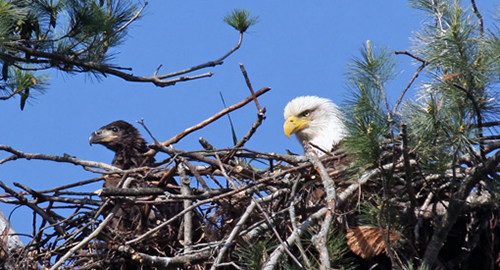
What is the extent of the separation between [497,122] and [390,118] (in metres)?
0.54

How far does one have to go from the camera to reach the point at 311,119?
841 cm

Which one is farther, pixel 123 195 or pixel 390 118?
pixel 123 195

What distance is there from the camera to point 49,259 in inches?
249

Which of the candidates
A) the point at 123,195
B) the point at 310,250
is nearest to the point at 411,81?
the point at 310,250

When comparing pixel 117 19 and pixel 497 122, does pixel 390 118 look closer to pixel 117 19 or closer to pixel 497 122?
pixel 497 122

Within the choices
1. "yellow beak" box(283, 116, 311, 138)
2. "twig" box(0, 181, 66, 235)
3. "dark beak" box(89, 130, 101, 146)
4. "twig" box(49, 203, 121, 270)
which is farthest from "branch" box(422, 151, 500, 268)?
"dark beak" box(89, 130, 101, 146)

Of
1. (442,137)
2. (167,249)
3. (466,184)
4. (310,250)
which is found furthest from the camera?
(167,249)

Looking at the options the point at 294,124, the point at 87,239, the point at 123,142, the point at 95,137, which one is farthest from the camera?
the point at 294,124

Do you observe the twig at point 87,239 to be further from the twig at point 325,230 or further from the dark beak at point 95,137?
the dark beak at point 95,137

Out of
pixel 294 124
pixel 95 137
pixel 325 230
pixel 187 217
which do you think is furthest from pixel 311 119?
pixel 325 230

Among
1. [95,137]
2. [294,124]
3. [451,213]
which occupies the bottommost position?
[451,213]

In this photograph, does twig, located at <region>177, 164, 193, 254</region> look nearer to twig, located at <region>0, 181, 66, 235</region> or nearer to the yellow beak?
twig, located at <region>0, 181, 66, 235</region>

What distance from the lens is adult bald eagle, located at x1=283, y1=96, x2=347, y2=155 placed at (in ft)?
27.3

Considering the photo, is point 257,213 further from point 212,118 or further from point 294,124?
point 294,124
